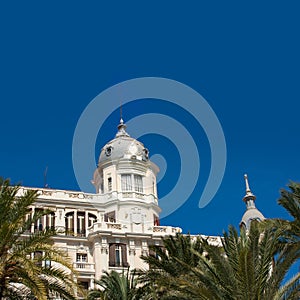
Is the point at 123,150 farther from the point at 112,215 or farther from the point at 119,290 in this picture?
the point at 119,290

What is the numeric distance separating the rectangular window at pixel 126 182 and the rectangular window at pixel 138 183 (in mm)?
609

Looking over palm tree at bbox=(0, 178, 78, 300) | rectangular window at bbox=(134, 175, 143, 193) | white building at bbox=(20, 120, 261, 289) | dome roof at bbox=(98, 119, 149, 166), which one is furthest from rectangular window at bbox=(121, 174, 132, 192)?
palm tree at bbox=(0, 178, 78, 300)

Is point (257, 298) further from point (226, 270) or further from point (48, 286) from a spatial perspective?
point (48, 286)

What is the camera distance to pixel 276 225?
2827cm

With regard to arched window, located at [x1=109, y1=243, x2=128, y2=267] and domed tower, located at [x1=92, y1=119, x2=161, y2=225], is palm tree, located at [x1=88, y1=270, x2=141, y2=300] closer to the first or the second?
arched window, located at [x1=109, y1=243, x2=128, y2=267]

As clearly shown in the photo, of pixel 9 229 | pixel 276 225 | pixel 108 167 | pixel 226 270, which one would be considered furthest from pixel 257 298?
pixel 108 167

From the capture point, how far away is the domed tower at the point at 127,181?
5272 centimetres

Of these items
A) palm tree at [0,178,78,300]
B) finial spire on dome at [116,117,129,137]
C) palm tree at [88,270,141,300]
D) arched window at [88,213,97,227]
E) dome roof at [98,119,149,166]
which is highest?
finial spire on dome at [116,117,129,137]

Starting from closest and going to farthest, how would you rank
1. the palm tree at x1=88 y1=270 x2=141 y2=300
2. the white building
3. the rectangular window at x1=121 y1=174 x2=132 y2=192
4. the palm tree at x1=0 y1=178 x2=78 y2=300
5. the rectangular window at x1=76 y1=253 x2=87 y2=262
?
the palm tree at x1=0 y1=178 x2=78 y2=300 < the palm tree at x1=88 y1=270 x2=141 y2=300 < the white building < the rectangular window at x1=76 y1=253 x2=87 y2=262 < the rectangular window at x1=121 y1=174 x2=132 y2=192

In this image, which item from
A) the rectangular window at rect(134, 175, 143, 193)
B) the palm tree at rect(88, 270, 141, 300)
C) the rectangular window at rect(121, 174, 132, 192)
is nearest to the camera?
the palm tree at rect(88, 270, 141, 300)

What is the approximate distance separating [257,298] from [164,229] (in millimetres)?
30140

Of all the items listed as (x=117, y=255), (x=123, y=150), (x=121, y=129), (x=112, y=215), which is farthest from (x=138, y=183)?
(x=117, y=255)

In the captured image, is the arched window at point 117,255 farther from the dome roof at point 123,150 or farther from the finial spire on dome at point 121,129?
the finial spire on dome at point 121,129

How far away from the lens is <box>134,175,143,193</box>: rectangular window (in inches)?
2151
